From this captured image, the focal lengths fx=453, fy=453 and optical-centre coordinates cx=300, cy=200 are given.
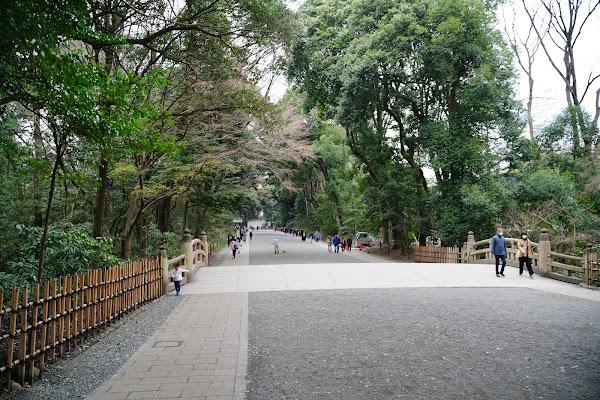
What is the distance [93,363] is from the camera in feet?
17.6

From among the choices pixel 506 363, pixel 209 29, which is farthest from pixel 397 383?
pixel 209 29

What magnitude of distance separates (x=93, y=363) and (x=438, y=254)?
1951 centimetres

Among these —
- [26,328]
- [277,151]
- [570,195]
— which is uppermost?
[277,151]

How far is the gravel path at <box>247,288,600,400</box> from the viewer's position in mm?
4340

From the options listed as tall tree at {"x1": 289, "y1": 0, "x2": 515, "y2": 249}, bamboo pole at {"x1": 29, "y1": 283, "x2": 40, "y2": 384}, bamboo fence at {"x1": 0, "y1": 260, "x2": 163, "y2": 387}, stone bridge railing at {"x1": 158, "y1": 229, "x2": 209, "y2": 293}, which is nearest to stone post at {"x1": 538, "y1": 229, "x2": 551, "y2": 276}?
tall tree at {"x1": 289, "y1": 0, "x2": 515, "y2": 249}

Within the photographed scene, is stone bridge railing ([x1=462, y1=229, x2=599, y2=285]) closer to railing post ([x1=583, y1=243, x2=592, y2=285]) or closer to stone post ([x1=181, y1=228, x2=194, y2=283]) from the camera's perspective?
railing post ([x1=583, y1=243, x2=592, y2=285])

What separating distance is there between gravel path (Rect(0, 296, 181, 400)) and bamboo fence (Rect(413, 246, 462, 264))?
53.3 ft

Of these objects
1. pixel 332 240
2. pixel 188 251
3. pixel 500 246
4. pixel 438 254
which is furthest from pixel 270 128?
pixel 332 240

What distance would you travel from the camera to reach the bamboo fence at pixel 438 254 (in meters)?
21.1

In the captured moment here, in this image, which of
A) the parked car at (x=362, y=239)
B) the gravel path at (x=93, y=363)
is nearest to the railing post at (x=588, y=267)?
the gravel path at (x=93, y=363)

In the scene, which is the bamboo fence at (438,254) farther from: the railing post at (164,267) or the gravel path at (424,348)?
the railing post at (164,267)

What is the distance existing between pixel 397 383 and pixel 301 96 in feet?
82.4

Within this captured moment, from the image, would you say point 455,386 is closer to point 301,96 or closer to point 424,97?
point 424,97

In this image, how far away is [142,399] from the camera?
4.11 meters
